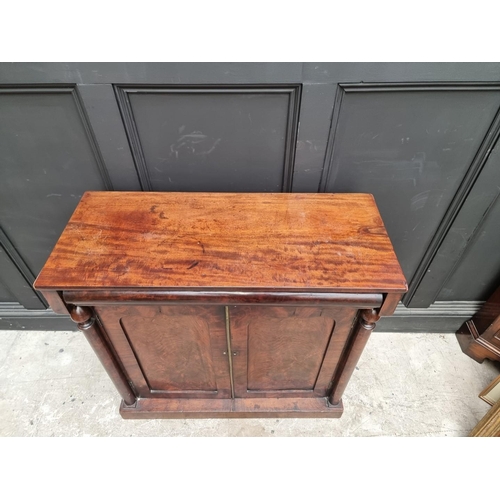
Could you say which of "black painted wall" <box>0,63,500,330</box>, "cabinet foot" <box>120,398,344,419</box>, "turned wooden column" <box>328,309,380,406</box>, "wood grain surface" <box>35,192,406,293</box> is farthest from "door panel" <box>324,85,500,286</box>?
"cabinet foot" <box>120,398,344,419</box>

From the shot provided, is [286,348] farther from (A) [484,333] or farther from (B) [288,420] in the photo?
(A) [484,333]

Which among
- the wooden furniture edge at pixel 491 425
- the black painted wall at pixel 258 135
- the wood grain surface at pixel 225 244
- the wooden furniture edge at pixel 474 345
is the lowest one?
the wooden furniture edge at pixel 474 345

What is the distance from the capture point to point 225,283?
2.49 feet

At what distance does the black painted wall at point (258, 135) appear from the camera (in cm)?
84

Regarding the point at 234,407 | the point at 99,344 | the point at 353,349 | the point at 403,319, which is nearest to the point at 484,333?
the point at 403,319

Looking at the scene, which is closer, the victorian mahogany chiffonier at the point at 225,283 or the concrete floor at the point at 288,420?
the victorian mahogany chiffonier at the point at 225,283

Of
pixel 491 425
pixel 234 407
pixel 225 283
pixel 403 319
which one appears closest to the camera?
pixel 225 283

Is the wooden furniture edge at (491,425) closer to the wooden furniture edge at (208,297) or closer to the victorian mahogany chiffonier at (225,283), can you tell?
the victorian mahogany chiffonier at (225,283)

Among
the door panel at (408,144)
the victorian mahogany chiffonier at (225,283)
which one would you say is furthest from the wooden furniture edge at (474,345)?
the victorian mahogany chiffonier at (225,283)

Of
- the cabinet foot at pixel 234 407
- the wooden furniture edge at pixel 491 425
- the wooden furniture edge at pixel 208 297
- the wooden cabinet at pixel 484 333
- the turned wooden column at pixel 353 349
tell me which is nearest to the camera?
the wooden furniture edge at pixel 208 297

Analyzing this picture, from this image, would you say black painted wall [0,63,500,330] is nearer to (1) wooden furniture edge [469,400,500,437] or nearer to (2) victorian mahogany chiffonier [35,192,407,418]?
(2) victorian mahogany chiffonier [35,192,407,418]

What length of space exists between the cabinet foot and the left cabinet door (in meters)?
0.03

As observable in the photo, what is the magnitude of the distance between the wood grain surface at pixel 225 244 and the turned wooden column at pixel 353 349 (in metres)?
0.14

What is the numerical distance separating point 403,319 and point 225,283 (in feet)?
3.51
